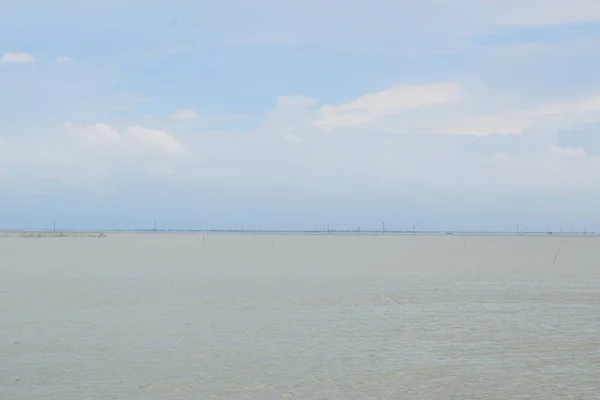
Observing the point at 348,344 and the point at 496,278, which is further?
the point at 496,278

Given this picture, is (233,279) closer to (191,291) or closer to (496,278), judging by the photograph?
(191,291)

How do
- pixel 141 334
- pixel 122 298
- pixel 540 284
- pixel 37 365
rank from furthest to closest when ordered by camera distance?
pixel 540 284
pixel 122 298
pixel 141 334
pixel 37 365

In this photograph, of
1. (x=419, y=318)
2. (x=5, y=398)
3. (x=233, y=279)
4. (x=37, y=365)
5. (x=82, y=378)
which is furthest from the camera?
(x=233, y=279)

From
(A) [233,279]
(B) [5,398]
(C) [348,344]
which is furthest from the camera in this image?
(A) [233,279]

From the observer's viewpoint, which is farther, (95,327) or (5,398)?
(95,327)

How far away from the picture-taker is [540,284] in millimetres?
45469

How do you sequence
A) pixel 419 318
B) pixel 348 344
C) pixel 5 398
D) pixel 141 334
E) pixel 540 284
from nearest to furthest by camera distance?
pixel 5 398 < pixel 348 344 < pixel 141 334 < pixel 419 318 < pixel 540 284

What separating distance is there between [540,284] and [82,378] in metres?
34.6

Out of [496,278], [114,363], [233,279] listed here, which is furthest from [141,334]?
[496,278]

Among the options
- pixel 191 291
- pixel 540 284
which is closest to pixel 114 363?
pixel 191 291

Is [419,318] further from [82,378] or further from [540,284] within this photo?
[540,284]

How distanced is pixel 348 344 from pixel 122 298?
1676cm

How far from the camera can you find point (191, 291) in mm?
39531

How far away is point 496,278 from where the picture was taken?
5112cm
